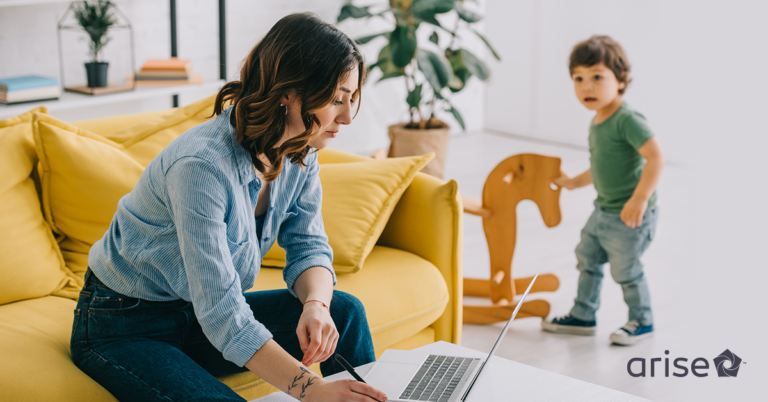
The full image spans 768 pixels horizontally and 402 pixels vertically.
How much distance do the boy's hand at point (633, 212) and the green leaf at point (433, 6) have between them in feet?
5.29

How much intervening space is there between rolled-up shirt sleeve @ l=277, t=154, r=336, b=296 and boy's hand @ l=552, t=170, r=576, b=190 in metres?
1.00

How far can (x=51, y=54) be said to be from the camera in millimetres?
3189

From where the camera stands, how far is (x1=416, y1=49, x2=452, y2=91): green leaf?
3301 millimetres

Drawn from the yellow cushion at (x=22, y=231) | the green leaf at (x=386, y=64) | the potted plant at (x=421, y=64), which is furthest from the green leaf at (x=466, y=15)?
the yellow cushion at (x=22, y=231)

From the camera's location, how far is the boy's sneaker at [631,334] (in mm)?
2143

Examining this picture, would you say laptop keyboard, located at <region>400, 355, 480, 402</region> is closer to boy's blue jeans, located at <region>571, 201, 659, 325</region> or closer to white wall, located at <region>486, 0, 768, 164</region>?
boy's blue jeans, located at <region>571, 201, 659, 325</region>

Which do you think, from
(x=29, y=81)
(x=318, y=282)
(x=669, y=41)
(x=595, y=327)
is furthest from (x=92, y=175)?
(x=669, y=41)

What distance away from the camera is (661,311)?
2400 mm

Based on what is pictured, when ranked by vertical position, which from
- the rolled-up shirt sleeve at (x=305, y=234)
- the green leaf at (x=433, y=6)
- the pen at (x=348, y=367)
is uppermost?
the green leaf at (x=433, y=6)

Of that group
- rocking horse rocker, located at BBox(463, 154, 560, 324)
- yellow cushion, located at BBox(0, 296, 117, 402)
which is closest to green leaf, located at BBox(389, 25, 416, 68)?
rocking horse rocker, located at BBox(463, 154, 560, 324)

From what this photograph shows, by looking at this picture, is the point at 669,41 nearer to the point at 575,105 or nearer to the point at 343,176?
the point at 575,105

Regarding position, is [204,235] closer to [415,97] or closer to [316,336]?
[316,336]

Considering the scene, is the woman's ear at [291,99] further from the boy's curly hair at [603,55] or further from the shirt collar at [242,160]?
the boy's curly hair at [603,55]

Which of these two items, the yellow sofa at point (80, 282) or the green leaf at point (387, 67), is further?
the green leaf at point (387, 67)
